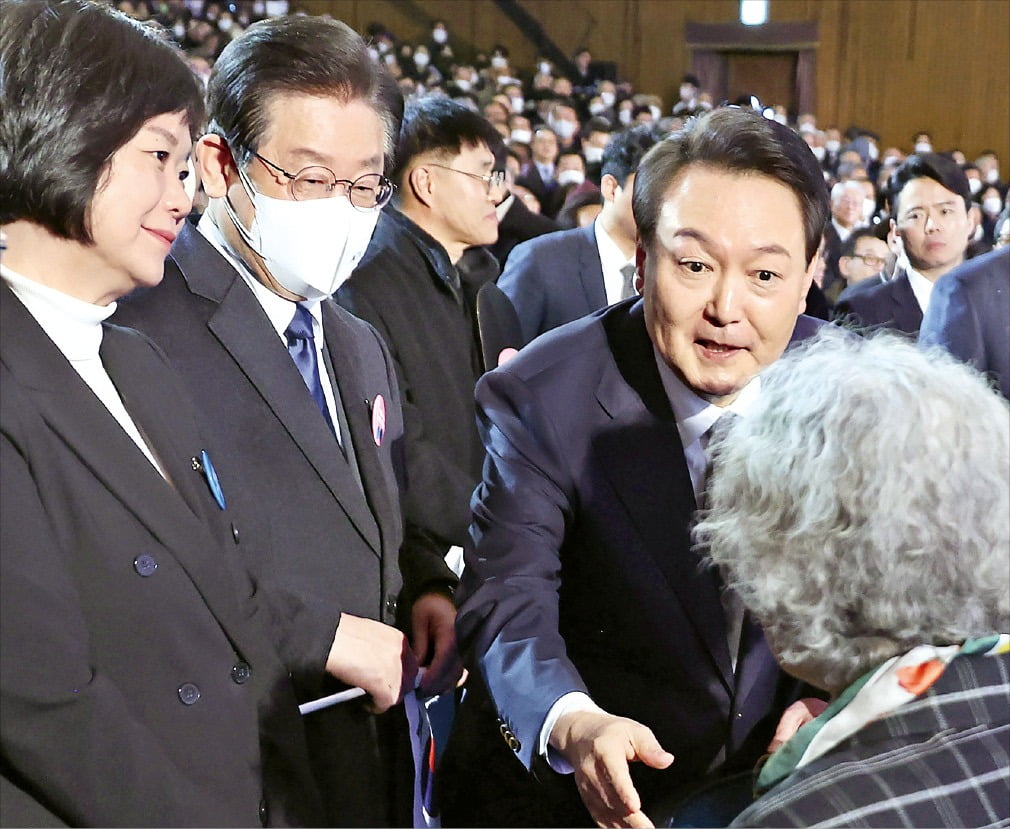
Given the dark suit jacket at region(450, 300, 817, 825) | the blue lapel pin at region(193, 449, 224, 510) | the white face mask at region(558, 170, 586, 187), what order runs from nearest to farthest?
the blue lapel pin at region(193, 449, 224, 510), the dark suit jacket at region(450, 300, 817, 825), the white face mask at region(558, 170, 586, 187)

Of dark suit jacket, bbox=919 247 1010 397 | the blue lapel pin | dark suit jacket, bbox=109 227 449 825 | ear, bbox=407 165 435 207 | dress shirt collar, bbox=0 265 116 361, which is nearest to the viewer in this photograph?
dress shirt collar, bbox=0 265 116 361

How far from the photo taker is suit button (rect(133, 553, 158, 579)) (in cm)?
119

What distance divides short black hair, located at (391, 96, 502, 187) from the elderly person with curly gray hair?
2068 millimetres

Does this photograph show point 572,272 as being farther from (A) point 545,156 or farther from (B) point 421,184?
(A) point 545,156

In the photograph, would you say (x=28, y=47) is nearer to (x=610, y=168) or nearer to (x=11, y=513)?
(x=11, y=513)

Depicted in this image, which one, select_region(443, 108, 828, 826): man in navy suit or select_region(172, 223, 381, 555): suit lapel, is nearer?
select_region(443, 108, 828, 826): man in navy suit

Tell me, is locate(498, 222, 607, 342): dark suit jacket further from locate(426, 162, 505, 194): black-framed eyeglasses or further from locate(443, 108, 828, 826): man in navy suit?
locate(443, 108, 828, 826): man in navy suit

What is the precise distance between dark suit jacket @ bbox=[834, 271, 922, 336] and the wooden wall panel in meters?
11.4

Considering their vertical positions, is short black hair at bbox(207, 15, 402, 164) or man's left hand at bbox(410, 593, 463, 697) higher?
short black hair at bbox(207, 15, 402, 164)

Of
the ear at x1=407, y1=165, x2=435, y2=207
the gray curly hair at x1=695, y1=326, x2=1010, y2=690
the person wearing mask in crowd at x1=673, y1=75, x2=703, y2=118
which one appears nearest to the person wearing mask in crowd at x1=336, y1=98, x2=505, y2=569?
the ear at x1=407, y1=165, x2=435, y2=207

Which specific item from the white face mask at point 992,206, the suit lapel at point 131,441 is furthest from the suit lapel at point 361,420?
the white face mask at point 992,206

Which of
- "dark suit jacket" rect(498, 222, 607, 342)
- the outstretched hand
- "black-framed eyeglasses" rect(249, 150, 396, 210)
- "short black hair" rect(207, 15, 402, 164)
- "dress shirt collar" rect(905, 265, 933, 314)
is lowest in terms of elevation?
the outstretched hand

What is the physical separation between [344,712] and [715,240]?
0.79 metres

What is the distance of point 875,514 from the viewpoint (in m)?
0.97
